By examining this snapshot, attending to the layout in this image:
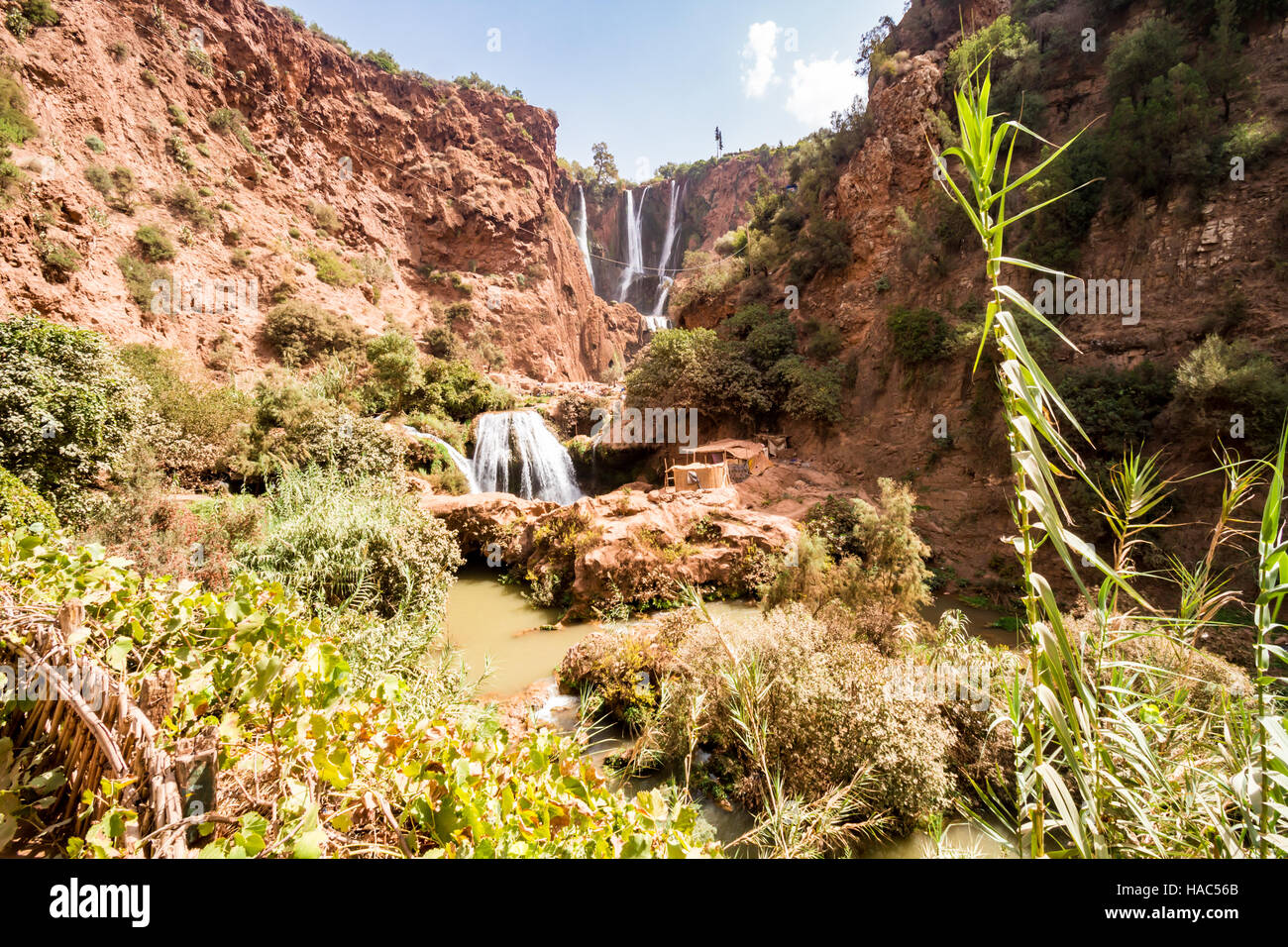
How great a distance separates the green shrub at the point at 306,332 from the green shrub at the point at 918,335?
60.0 feet

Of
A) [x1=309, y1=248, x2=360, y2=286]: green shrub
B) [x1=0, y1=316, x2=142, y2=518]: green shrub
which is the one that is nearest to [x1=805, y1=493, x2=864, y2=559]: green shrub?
[x1=0, y1=316, x2=142, y2=518]: green shrub

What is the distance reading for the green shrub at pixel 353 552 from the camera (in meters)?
6.12

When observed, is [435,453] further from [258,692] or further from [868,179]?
[868,179]

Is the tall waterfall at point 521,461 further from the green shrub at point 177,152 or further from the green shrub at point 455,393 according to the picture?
the green shrub at point 177,152

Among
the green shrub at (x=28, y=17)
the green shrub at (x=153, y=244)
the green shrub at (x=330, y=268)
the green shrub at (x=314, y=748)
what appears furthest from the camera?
the green shrub at (x=330, y=268)

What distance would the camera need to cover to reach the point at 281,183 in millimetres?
21297

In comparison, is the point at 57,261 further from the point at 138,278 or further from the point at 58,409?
the point at 58,409

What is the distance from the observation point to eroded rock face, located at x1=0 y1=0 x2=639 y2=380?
1409 cm

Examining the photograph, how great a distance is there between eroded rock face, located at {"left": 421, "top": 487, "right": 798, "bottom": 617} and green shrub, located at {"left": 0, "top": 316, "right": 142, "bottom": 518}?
4984 mm

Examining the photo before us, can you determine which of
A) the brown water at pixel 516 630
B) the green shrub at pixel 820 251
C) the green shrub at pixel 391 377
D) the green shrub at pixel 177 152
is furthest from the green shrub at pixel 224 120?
the green shrub at pixel 820 251

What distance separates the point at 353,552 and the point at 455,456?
8.90 metres

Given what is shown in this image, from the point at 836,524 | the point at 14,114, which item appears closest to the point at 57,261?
the point at 14,114

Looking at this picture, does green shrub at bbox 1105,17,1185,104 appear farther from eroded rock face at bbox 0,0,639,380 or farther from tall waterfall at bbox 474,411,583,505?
eroded rock face at bbox 0,0,639,380
